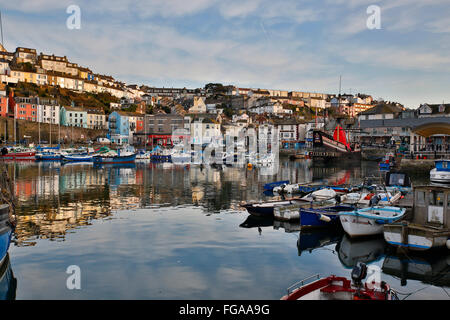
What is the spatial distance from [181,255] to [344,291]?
8262mm

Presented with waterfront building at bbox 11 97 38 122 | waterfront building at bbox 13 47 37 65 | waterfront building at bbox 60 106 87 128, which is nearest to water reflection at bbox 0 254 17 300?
waterfront building at bbox 11 97 38 122

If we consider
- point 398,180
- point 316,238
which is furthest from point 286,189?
point 316,238

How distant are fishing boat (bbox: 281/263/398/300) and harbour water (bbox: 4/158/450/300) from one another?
6.66 ft

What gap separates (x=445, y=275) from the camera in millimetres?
14906

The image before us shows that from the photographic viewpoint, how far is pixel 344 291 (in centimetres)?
1087

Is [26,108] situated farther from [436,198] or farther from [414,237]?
[414,237]

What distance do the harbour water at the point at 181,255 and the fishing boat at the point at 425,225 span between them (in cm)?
60

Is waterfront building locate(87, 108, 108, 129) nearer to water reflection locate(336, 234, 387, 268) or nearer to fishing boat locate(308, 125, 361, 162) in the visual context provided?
Answer: fishing boat locate(308, 125, 361, 162)

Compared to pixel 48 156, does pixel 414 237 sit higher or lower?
lower

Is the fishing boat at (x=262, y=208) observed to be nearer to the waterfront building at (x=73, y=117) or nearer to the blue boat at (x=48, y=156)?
the blue boat at (x=48, y=156)

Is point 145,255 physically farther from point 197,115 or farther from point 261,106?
point 261,106

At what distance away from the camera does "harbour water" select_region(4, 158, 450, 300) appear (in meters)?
13.3

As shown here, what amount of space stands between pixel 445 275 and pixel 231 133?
114m
